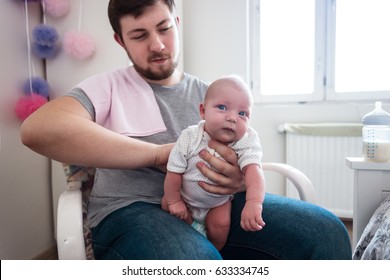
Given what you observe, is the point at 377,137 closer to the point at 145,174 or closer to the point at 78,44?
the point at 145,174

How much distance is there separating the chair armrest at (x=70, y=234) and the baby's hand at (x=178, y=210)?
0.67 ft

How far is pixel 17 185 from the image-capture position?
164 centimetres

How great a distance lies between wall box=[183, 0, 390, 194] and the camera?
2.21 metres

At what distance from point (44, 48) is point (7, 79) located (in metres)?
0.27

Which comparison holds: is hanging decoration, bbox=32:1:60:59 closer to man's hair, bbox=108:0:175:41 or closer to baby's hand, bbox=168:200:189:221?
man's hair, bbox=108:0:175:41

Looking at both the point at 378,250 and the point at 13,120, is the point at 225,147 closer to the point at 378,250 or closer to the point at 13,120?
the point at 378,250

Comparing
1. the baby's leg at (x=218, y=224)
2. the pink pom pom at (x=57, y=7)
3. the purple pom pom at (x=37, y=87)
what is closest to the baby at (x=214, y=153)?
the baby's leg at (x=218, y=224)

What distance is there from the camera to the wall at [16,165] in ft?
5.09

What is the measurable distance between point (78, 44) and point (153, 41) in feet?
3.16

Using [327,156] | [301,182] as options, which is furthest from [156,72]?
[327,156]

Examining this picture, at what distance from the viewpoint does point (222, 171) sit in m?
0.79

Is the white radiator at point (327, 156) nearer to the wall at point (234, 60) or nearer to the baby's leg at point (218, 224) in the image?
the wall at point (234, 60)
